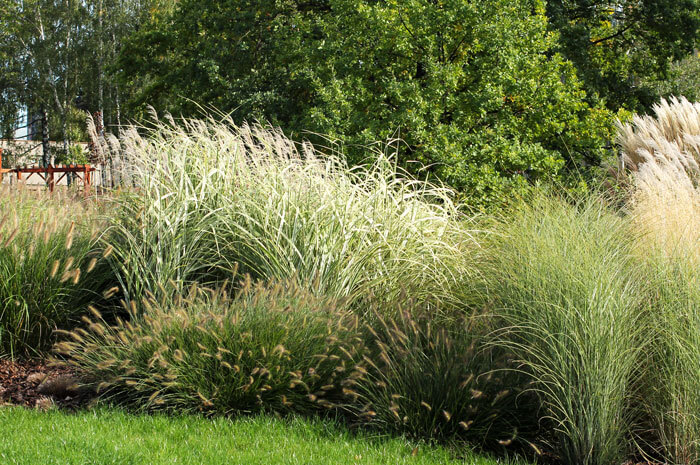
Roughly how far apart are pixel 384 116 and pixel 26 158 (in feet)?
98.0

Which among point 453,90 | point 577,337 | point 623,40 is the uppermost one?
point 623,40

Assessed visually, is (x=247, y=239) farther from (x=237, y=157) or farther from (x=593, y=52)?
(x=593, y=52)

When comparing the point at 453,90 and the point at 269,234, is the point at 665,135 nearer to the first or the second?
the point at 453,90

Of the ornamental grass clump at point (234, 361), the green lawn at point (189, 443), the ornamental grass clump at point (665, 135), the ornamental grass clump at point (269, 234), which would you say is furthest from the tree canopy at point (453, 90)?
the green lawn at point (189, 443)

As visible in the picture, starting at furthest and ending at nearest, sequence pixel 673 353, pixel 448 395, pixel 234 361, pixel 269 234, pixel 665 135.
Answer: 1. pixel 665 135
2. pixel 269 234
3. pixel 234 361
4. pixel 448 395
5. pixel 673 353

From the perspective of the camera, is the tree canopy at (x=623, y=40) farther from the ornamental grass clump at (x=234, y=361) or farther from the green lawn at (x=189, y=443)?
the green lawn at (x=189, y=443)

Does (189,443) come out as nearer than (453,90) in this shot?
Yes

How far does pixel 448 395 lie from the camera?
3.61m

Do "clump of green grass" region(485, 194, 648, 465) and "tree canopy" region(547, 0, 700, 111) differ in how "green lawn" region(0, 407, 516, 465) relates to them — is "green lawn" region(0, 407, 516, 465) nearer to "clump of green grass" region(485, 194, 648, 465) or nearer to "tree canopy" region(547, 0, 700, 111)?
"clump of green grass" region(485, 194, 648, 465)

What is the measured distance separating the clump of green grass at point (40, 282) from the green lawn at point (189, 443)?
4.14 ft

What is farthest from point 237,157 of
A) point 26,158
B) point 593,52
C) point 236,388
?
point 26,158

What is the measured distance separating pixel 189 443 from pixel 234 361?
68 cm

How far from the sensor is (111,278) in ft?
17.8

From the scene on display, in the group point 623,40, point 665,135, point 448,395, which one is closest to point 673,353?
point 448,395
